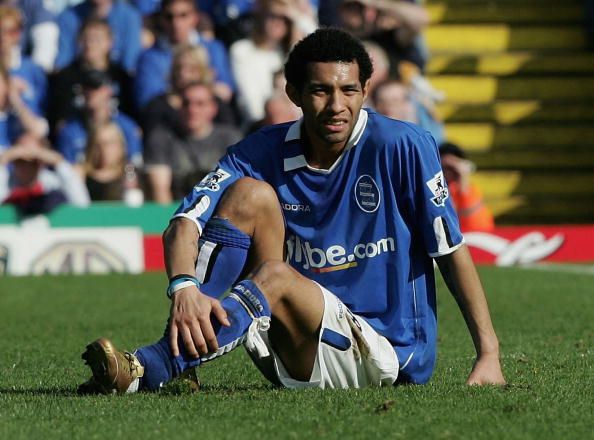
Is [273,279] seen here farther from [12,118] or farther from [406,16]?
[406,16]

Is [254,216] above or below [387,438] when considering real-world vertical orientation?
above

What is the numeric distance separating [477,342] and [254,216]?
39.4 inches

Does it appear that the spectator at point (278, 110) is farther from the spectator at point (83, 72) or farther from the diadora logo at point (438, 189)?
the diadora logo at point (438, 189)

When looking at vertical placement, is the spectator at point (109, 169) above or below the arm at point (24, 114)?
below

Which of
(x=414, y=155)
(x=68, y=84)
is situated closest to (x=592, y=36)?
(x=68, y=84)

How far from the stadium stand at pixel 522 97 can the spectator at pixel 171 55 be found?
11.6ft

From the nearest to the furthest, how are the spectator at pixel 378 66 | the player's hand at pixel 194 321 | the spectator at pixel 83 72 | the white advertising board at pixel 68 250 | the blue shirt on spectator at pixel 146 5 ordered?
the player's hand at pixel 194 321
the white advertising board at pixel 68 250
the spectator at pixel 83 72
the spectator at pixel 378 66
the blue shirt on spectator at pixel 146 5

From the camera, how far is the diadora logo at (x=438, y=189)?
198 inches

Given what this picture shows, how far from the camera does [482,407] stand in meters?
4.72

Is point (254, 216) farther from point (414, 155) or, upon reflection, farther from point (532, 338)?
point (532, 338)

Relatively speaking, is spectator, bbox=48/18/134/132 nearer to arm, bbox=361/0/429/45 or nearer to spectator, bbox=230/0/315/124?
spectator, bbox=230/0/315/124

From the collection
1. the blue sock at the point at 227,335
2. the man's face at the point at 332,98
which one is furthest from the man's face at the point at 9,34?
the blue sock at the point at 227,335

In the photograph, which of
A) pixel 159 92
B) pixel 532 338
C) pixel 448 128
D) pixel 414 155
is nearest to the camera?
pixel 414 155

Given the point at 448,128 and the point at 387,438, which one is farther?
the point at 448,128
